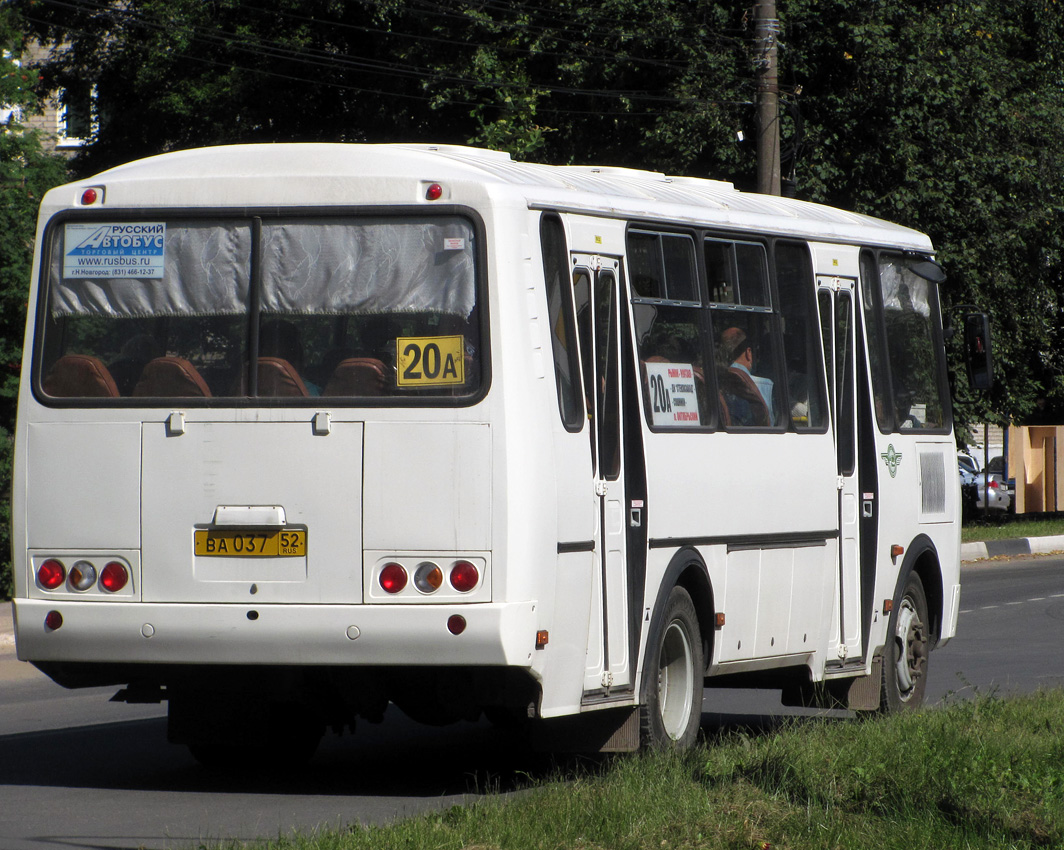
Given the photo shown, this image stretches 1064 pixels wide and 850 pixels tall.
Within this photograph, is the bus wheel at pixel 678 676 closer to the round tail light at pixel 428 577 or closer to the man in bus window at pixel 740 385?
the man in bus window at pixel 740 385

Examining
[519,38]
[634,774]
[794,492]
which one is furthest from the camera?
[519,38]

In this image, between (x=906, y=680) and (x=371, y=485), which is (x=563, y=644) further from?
(x=906, y=680)

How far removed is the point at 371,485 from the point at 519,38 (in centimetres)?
2006

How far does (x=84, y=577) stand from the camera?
781cm

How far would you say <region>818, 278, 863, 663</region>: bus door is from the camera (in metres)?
10.3

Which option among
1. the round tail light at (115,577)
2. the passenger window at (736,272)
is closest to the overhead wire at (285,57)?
the passenger window at (736,272)

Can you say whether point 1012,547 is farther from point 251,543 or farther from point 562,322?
point 251,543

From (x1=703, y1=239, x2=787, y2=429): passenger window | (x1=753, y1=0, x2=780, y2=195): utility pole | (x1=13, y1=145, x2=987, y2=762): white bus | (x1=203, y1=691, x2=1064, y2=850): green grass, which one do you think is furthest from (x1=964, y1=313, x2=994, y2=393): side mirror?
(x1=753, y1=0, x2=780, y2=195): utility pole

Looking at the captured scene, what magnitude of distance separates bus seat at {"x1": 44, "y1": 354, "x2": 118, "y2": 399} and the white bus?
0.5 inches

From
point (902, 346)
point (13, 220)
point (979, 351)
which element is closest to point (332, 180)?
point (902, 346)

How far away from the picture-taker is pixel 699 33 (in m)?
25.4

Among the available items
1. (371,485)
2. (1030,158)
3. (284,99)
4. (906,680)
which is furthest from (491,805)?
(284,99)

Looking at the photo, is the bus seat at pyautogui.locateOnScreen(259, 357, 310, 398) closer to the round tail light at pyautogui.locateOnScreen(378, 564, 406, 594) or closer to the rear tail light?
the round tail light at pyautogui.locateOnScreen(378, 564, 406, 594)

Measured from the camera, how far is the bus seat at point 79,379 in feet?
26.1
